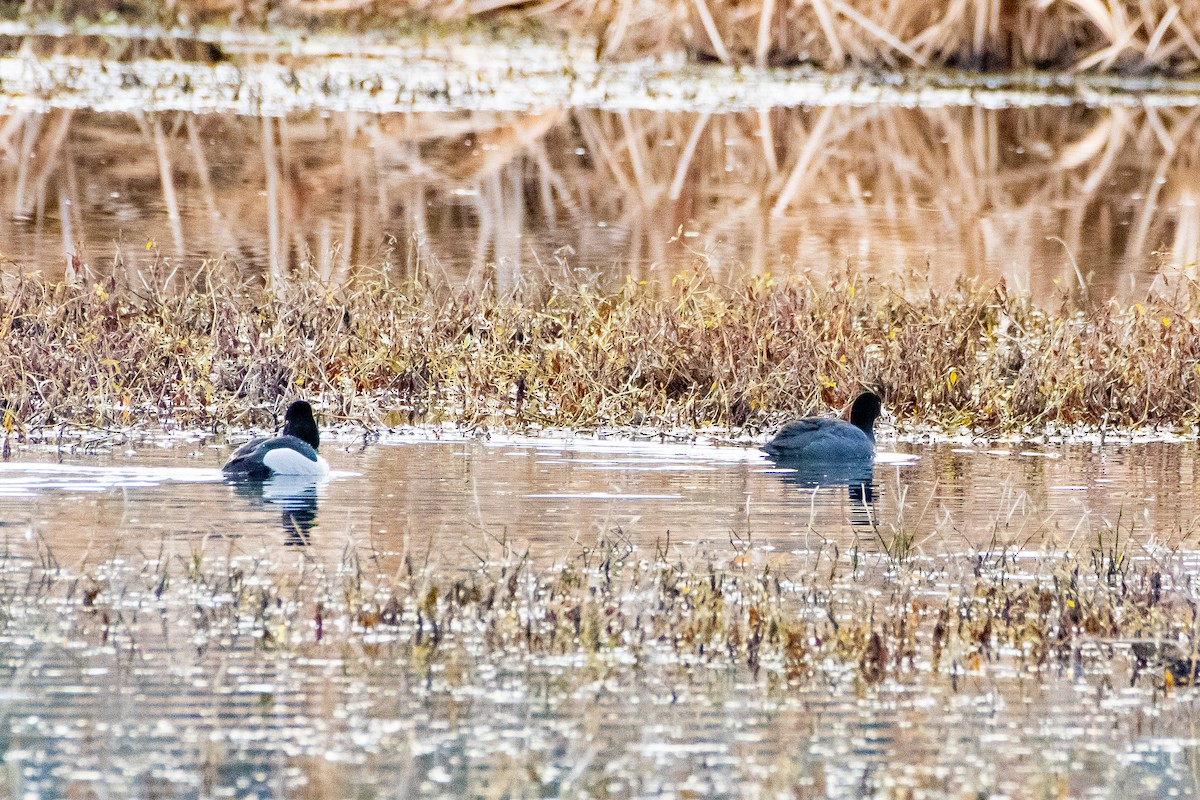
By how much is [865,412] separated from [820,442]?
30.8 inches

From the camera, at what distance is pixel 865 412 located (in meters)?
13.0

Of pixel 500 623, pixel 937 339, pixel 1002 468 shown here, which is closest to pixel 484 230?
pixel 937 339

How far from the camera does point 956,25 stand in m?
38.8

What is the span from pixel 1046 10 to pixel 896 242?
1814cm

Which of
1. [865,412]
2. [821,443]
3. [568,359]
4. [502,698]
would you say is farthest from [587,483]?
[502,698]

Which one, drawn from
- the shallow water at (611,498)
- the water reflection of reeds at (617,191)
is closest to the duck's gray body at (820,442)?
the shallow water at (611,498)

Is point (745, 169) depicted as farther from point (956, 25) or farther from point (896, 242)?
point (956, 25)

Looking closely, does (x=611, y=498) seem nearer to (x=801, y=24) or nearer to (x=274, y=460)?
(x=274, y=460)

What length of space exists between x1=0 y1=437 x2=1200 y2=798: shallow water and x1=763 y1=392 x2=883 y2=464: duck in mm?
1548

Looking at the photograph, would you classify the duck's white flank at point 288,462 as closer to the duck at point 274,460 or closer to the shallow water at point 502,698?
the duck at point 274,460

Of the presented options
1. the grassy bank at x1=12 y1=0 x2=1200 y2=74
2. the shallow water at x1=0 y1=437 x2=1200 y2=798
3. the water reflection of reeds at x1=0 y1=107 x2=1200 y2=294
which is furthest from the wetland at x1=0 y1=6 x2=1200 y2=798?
the grassy bank at x1=12 y1=0 x2=1200 y2=74

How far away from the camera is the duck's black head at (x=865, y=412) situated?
1298 centimetres

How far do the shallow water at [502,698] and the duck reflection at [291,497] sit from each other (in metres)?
0.03

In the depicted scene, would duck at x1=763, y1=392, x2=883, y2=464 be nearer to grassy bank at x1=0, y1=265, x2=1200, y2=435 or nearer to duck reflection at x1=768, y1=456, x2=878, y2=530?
duck reflection at x1=768, y1=456, x2=878, y2=530
